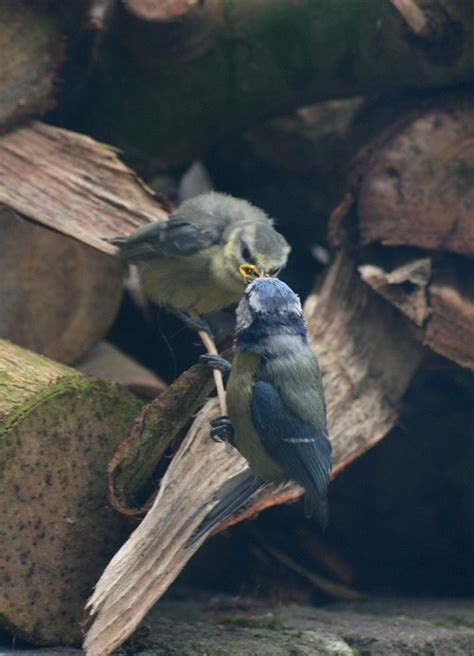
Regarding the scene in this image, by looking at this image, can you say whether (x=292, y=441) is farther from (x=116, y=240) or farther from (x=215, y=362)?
(x=116, y=240)

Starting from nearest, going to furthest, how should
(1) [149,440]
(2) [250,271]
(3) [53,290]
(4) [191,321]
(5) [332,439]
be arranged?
(1) [149,440]
(2) [250,271]
(5) [332,439]
(4) [191,321]
(3) [53,290]

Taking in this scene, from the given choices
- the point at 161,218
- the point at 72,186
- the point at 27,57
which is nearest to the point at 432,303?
the point at 161,218

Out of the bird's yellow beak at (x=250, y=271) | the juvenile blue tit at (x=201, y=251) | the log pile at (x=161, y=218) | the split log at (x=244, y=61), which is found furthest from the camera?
the split log at (x=244, y=61)

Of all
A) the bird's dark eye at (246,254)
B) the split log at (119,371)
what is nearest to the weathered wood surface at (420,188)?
the bird's dark eye at (246,254)

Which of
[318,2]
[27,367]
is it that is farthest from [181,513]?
[318,2]

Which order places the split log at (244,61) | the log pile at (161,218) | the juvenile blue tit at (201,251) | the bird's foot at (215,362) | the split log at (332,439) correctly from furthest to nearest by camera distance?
the split log at (244,61) < the juvenile blue tit at (201,251) < the bird's foot at (215,362) < the log pile at (161,218) < the split log at (332,439)

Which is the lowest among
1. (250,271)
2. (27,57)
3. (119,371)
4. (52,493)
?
(52,493)

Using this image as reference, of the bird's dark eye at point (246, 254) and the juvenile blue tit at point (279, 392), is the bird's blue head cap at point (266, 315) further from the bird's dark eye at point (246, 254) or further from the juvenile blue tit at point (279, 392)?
the bird's dark eye at point (246, 254)
